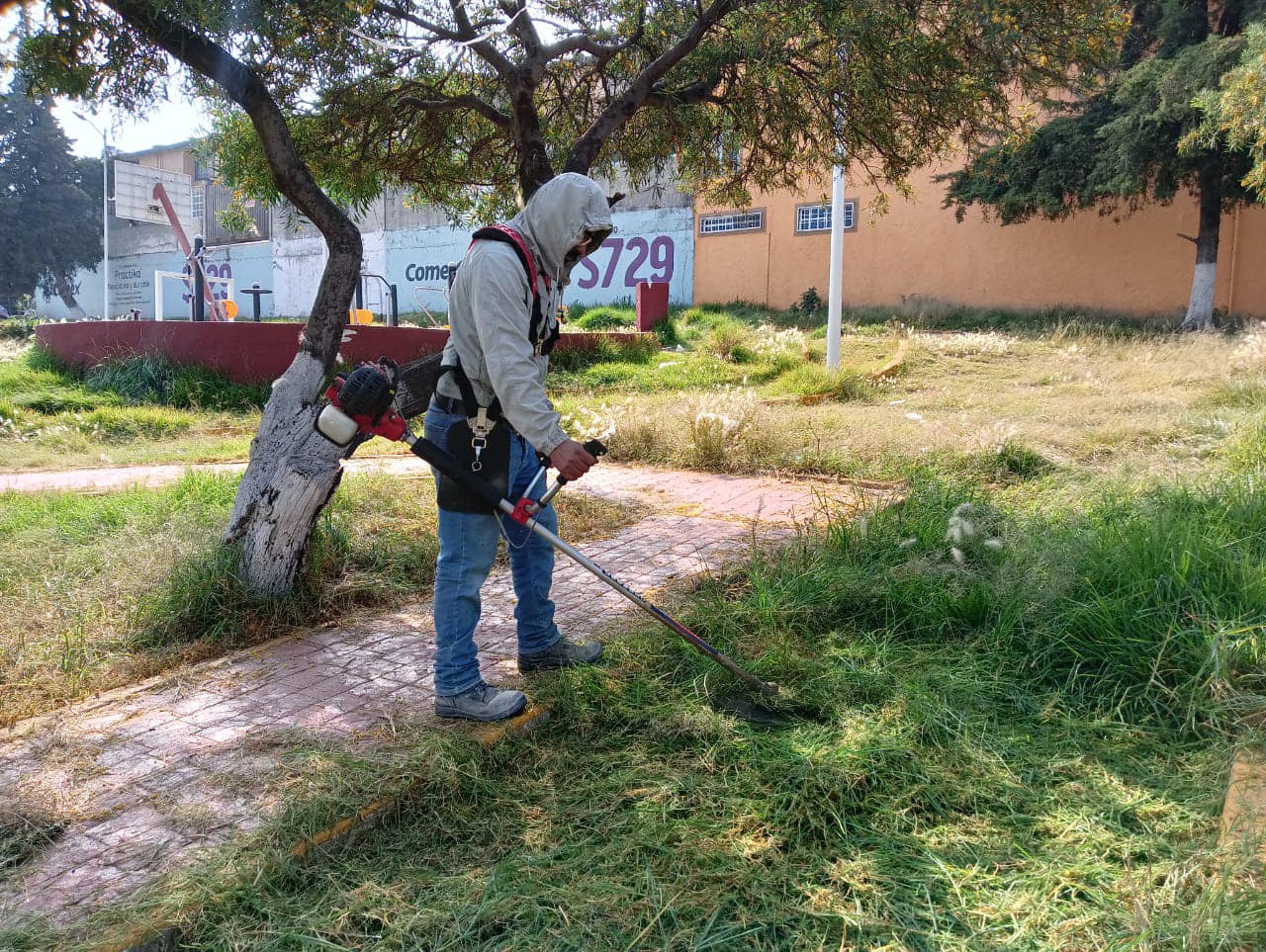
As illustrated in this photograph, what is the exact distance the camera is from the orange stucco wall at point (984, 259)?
19219 mm

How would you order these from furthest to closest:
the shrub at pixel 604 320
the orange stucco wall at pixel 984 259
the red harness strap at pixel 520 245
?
the shrub at pixel 604 320
the orange stucco wall at pixel 984 259
the red harness strap at pixel 520 245

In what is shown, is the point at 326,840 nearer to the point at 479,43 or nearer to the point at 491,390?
the point at 491,390

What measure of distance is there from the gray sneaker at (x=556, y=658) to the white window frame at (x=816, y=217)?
71.0 feet

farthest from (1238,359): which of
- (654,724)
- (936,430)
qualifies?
(654,724)

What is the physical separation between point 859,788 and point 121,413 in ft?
33.7

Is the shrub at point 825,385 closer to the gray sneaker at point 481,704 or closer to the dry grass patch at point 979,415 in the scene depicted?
the dry grass patch at point 979,415

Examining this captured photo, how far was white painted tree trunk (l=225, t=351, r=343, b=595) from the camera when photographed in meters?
4.33

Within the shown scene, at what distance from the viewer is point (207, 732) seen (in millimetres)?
3203

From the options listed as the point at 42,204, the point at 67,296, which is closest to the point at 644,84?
the point at 42,204

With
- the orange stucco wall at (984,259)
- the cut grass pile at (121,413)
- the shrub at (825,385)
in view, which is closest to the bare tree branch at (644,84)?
the cut grass pile at (121,413)

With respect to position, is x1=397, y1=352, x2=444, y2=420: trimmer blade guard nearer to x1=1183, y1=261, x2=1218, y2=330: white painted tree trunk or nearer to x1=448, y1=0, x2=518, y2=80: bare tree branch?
x1=448, y1=0, x2=518, y2=80: bare tree branch

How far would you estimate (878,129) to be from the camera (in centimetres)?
661

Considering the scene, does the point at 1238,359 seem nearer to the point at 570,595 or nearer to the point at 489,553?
the point at 570,595

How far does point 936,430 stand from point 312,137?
A: 5364 mm
